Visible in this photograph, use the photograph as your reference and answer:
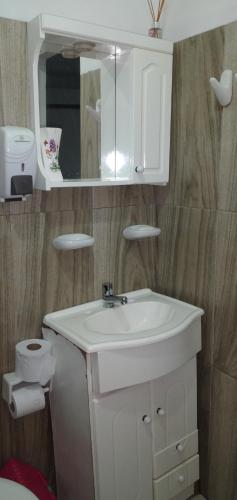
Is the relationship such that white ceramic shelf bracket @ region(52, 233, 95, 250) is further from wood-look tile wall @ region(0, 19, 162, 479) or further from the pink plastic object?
the pink plastic object

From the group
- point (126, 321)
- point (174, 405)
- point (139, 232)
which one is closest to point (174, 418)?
point (174, 405)

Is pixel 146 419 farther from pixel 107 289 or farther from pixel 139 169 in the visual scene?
pixel 139 169

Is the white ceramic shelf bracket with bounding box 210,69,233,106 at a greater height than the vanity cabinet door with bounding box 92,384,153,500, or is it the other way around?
the white ceramic shelf bracket with bounding box 210,69,233,106

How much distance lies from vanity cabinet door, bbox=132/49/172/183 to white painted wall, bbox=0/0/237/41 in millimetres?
238

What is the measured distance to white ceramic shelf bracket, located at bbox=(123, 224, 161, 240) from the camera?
5.50 feet

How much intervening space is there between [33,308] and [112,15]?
1.22m

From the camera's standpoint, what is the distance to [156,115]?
159 cm


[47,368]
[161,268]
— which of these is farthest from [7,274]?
[161,268]

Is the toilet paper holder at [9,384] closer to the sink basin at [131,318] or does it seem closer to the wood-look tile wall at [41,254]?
the wood-look tile wall at [41,254]

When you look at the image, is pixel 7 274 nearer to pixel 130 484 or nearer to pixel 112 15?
pixel 130 484

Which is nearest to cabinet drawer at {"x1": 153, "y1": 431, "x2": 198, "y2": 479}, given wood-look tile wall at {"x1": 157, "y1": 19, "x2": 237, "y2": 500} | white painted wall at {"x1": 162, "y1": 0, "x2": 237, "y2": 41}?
wood-look tile wall at {"x1": 157, "y1": 19, "x2": 237, "y2": 500}

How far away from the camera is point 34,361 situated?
4.63ft

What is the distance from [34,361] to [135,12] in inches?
58.2

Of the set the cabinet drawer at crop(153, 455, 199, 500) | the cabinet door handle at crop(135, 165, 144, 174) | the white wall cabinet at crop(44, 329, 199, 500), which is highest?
the cabinet door handle at crop(135, 165, 144, 174)
